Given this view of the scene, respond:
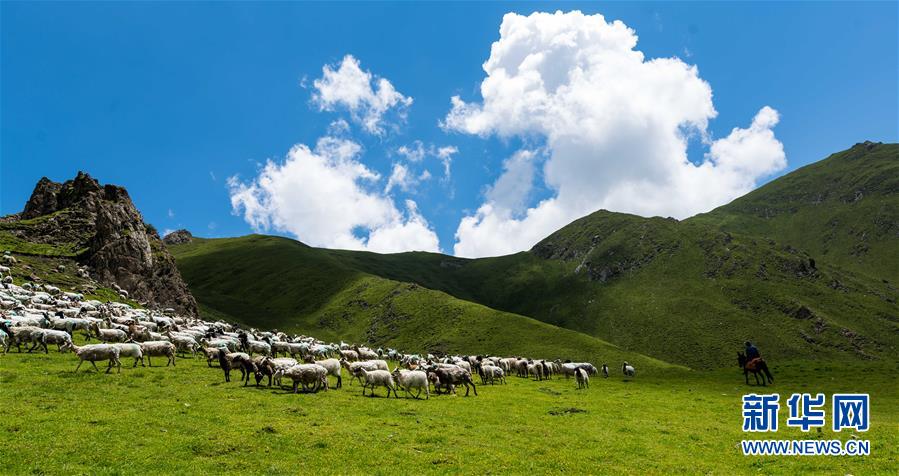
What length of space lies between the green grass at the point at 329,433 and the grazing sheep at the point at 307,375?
1.36 meters

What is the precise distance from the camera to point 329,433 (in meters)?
22.1

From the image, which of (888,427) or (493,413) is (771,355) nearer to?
(888,427)

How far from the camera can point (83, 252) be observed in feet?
292

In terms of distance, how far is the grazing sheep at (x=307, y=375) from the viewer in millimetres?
31750

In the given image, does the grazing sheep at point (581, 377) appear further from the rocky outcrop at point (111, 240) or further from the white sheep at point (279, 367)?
the rocky outcrop at point (111, 240)

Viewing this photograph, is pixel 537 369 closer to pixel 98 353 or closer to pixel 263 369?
pixel 263 369

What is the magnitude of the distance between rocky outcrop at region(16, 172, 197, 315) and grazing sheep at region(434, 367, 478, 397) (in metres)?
75.5

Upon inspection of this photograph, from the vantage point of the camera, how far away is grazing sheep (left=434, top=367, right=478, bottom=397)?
1492 inches

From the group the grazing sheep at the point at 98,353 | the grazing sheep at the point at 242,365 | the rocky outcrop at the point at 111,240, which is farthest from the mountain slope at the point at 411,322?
the grazing sheep at the point at 98,353

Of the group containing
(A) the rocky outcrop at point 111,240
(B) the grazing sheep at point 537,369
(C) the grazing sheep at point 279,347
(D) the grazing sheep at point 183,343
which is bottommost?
(B) the grazing sheep at point 537,369

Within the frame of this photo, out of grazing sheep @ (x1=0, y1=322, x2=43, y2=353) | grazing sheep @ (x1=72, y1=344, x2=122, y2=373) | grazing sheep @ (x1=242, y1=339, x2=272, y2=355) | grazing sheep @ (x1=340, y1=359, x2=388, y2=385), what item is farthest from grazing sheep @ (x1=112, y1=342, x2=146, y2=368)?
grazing sheep @ (x1=340, y1=359, x2=388, y2=385)

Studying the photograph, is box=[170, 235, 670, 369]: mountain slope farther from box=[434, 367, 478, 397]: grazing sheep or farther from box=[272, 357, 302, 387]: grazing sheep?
box=[272, 357, 302, 387]: grazing sheep

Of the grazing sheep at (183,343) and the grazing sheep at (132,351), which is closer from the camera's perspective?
the grazing sheep at (132,351)

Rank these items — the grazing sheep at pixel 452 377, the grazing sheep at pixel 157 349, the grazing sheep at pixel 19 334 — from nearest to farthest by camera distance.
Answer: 1. the grazing sheep at pixel 19 334
2. the grazing sheep at pixel 157 349
3. the grazing sheep at pixel 452 377
